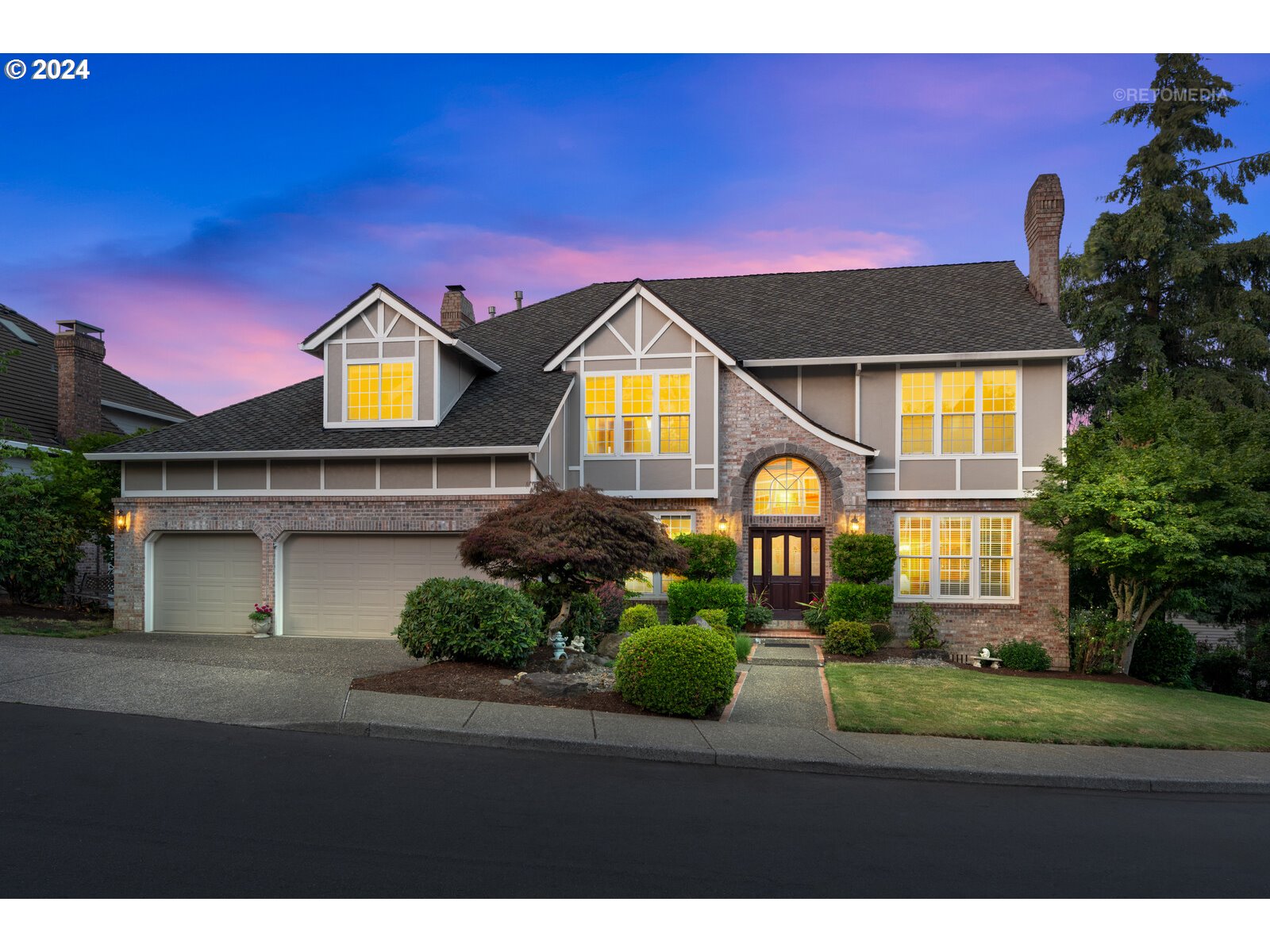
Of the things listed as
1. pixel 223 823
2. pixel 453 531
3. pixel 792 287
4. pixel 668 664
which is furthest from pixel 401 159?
pixel 223 823

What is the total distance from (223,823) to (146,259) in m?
20.8

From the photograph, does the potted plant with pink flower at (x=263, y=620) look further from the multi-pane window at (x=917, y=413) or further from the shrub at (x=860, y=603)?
the multi-pane window at (x=917, y=413)

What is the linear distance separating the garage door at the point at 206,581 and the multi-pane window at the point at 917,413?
14.9 m

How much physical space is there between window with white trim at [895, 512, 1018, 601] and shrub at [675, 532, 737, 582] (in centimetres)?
418

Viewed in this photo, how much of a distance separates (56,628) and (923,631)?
1804 cm

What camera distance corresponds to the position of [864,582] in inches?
648

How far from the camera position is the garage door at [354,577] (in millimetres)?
15891

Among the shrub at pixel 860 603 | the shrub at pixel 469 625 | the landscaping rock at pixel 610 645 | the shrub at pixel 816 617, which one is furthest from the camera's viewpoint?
the shrub at pixel 816 617

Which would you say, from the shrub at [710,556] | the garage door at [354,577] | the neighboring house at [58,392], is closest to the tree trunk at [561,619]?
the garage door at [354,577]

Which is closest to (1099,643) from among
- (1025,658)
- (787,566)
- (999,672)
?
(1025,658)

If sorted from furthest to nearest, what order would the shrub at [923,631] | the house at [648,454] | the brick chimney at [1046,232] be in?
the brick chimney at [1046,232] → the shrub at [923,631] → the house at [648,454]

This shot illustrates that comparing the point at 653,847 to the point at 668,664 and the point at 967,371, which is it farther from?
the point at 967,371

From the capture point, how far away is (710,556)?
648 inches

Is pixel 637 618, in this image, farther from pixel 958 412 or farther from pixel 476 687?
pixel 958 412
